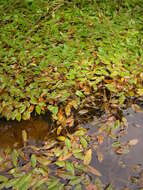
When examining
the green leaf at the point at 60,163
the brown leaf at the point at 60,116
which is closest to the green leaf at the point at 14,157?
the green leaf at the point at 60,163

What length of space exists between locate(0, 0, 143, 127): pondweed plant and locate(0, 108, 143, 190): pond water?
0.11 meters

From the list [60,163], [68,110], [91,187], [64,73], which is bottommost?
[91,187]

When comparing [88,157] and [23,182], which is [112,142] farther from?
[23,182]

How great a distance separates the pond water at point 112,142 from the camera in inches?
83.4

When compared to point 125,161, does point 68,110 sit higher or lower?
higher

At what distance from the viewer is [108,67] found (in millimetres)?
2816

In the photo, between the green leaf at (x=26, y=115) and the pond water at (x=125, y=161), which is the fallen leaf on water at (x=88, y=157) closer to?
the pond water at (x=125, y=161)

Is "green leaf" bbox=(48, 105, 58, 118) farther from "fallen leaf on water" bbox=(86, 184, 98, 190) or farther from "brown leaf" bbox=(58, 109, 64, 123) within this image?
"fallen leaf on water" bbox=(86, 184, 98, 190)

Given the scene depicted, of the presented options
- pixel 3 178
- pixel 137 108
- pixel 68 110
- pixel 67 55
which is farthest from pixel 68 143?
pixel 67 55

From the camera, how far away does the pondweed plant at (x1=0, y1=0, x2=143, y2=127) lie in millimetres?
2604

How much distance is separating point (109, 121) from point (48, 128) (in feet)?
1.75

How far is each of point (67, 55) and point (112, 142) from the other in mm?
1039

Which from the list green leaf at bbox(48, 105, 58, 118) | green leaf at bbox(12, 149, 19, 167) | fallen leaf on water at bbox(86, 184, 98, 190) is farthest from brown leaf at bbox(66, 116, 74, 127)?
fallen leaf on water at bbox(86, 184, 98, 190)

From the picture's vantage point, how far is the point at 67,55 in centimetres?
292
